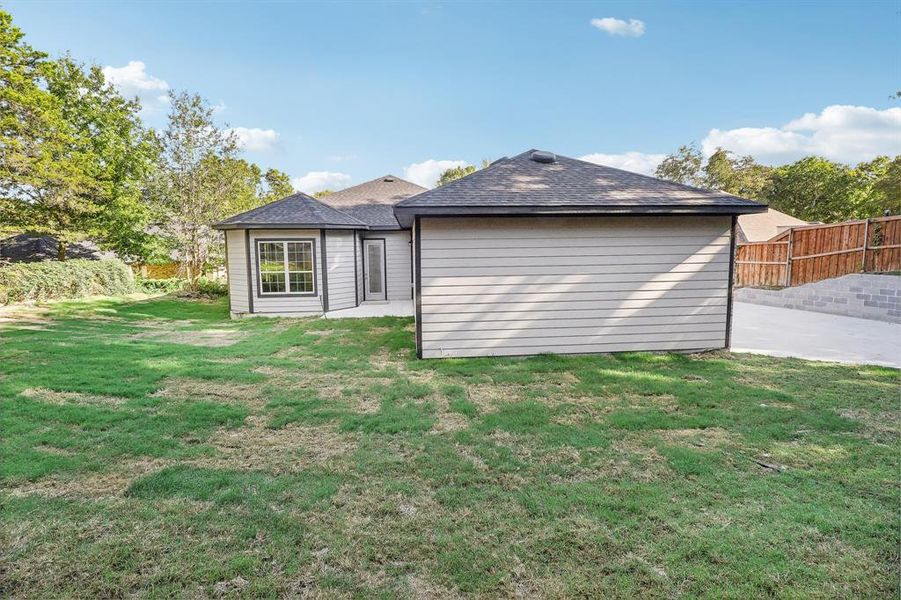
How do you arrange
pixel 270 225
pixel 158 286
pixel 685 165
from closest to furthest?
1. pixel 270 225
2. pixel 158 286
3. pixel 685 165

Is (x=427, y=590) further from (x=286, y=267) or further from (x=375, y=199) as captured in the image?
(x=375, y=199)

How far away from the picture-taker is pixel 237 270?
37.0 feet

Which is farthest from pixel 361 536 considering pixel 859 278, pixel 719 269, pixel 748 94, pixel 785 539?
pixel 748 94

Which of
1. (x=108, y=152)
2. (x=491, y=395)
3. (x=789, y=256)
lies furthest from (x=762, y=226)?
(x=108, y=152)

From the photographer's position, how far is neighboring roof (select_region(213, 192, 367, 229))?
10.6m

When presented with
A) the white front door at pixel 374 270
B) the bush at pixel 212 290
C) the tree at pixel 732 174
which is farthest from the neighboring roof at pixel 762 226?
the bush at pixel 212 290

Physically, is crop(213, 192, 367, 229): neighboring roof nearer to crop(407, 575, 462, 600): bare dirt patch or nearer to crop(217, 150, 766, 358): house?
crop(217, 150, 766, 358): house

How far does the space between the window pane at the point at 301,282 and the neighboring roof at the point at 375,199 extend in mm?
2995

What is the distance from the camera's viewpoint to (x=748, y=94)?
56.2 feet

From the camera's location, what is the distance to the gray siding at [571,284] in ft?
20.8

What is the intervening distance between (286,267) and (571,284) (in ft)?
25.3

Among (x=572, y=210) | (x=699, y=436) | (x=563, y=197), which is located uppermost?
(x=563, y=197)

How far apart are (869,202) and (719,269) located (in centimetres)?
2796

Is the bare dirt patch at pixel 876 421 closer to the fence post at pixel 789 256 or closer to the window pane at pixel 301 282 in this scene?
the fence post at pixel 789 256
